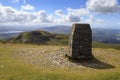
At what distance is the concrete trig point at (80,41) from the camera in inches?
1380

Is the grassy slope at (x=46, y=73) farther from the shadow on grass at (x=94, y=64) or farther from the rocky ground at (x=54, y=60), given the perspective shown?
the rocky ground at (x=54, y=60)

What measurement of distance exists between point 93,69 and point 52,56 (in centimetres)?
865

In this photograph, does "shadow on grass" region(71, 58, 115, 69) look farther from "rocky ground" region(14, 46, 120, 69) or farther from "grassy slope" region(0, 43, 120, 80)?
"grassy slope" region(0, 43, 120, 80)

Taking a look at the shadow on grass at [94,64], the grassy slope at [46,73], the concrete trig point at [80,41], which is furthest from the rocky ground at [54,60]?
the grassy slope at [46,73]

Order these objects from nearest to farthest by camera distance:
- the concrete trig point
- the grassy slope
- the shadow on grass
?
the grassy slope
the shadow on grass
the concrete trig point

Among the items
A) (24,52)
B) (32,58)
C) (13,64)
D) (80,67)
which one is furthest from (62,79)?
(24,52)

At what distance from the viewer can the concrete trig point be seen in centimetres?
3506

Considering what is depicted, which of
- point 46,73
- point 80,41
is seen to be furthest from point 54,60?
point 46,73

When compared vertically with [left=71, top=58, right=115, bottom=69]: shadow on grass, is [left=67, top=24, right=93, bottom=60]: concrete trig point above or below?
above

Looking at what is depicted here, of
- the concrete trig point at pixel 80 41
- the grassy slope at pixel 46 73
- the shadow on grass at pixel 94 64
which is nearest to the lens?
the grassy slope at pixel 46 73

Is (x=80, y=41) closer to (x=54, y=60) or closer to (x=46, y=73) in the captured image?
(x=54, y=60)

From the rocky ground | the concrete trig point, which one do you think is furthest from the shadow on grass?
the concrete trig point

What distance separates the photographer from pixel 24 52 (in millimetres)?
41812

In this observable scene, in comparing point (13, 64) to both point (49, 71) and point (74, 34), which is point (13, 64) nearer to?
point (49, 71)
